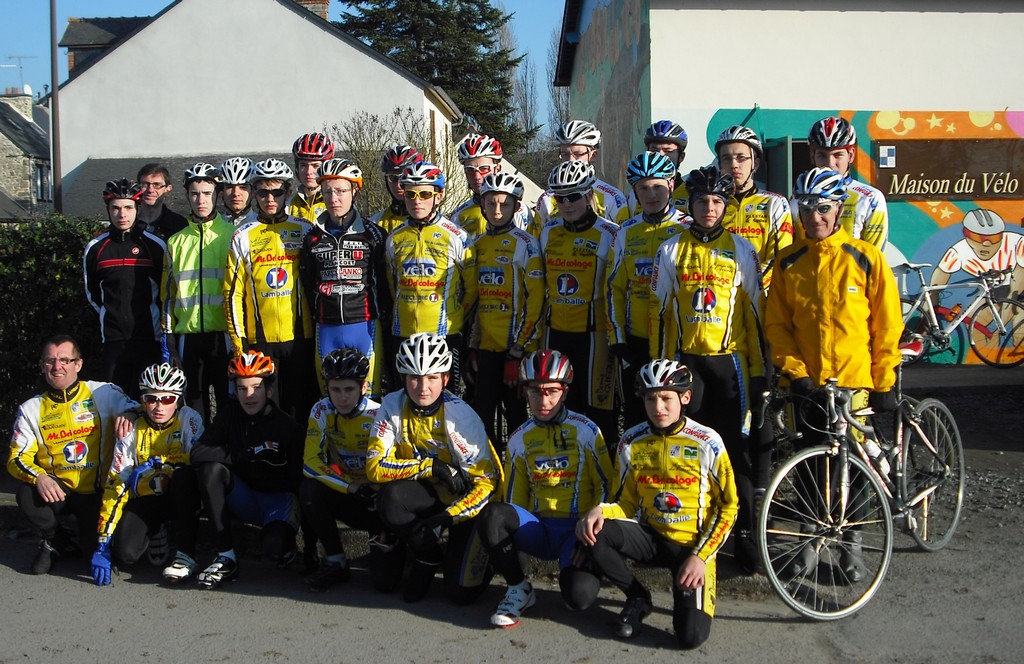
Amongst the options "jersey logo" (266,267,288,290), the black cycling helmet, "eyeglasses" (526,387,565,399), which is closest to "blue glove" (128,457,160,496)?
the black cycling helmet

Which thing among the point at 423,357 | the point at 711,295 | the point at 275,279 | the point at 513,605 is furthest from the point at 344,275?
the point at 513,605

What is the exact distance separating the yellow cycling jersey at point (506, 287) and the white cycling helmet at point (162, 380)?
199 centimetres

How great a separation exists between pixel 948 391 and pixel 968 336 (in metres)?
2.56

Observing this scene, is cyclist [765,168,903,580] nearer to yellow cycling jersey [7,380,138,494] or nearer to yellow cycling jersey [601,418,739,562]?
yellow cycling jersey [601,418,739,562]

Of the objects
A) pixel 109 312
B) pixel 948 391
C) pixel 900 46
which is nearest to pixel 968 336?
pixel 948 391

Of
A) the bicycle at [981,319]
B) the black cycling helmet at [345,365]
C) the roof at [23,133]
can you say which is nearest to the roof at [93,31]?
the roof at [23,133]

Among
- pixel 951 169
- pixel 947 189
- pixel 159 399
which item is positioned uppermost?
pixel 951 169

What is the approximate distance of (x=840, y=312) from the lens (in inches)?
220

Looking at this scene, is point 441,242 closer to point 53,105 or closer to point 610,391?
point 610,391

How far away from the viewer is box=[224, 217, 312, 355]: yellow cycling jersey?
23.0ft

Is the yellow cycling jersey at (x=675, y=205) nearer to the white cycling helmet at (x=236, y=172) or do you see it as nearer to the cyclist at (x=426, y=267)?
the cyclist at (x=426, y=267)

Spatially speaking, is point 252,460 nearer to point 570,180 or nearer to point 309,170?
point 309,170

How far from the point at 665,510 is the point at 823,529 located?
0.87 m

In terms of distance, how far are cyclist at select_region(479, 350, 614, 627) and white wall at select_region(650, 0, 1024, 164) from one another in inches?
300
